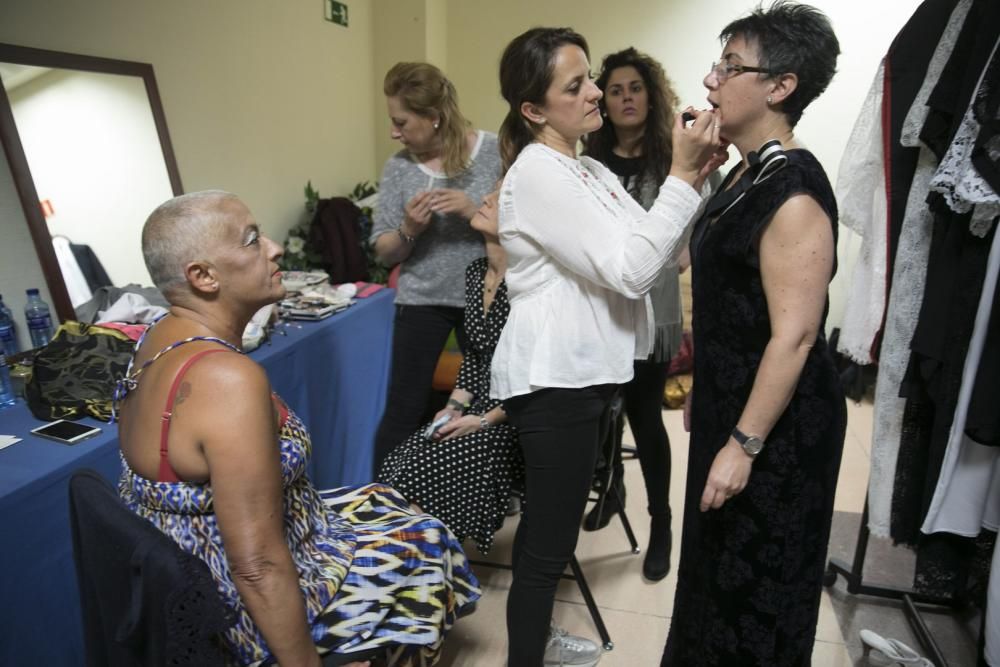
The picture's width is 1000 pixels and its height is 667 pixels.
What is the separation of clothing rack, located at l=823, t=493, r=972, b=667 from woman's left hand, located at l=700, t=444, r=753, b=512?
934 millimetres

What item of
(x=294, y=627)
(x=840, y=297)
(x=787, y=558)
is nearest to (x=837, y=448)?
(x=787, y=558)

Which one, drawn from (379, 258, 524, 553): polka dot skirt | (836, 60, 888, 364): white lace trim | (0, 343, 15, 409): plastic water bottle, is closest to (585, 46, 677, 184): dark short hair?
(836, 60, 888, 364): white lace trim

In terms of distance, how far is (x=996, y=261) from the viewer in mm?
1316

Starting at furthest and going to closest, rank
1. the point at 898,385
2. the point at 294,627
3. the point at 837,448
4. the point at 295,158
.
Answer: the point at 295,158 → the point at 898,385 → the point at 837,448 → the point at 294,627

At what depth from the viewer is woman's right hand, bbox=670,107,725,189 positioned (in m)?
1.16

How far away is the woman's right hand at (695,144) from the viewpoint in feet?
3.80

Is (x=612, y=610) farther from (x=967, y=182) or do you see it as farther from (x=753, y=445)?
(x=967, y=182)

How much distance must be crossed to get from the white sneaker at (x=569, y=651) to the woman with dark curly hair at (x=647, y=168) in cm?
49

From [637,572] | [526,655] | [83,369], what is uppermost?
[83,369]

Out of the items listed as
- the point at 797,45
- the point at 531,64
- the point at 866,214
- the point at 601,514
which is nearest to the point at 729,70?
the point at 797,45

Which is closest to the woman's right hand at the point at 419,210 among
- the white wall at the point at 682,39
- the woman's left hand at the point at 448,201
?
the woman's left hand at the point at 448,201

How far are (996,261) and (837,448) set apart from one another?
0.52 m

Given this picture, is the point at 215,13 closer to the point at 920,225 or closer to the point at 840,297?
the point at 920,225

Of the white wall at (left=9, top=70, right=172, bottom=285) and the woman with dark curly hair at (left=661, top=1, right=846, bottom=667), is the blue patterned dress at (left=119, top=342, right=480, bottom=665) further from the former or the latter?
the white wall at (left=9, top=70, right=172, bottom=285)
